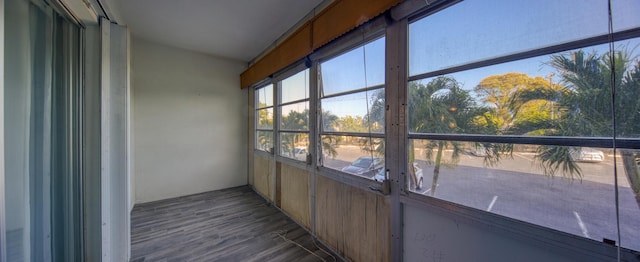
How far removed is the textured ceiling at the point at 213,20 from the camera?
7.19ft

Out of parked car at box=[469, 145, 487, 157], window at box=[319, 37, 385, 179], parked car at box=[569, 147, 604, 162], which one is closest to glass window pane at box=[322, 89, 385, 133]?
window at box=[319, 37, 385, 179]

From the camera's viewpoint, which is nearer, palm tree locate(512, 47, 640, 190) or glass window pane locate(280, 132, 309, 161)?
palm tree locate(512, 47, 640, 190)

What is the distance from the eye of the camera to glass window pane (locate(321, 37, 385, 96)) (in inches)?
64.0

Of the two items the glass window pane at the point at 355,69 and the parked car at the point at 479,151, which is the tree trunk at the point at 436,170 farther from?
the glass window pane at the point at 355,69

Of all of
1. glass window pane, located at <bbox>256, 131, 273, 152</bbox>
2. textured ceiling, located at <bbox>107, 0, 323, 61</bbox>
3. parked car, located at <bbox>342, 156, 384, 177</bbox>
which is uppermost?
textured ceiling, located at <bbox>107, 0, 323, 61</bbox>

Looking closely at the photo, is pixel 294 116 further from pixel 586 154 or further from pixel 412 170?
pixel 586 154

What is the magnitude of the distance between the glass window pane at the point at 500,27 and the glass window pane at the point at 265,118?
2.47 metres

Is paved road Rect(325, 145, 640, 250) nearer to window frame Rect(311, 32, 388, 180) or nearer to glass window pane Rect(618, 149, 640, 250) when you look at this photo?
glass window pane Rect(618, 149, 640, 250)

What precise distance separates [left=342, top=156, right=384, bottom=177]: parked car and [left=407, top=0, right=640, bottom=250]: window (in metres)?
0.36

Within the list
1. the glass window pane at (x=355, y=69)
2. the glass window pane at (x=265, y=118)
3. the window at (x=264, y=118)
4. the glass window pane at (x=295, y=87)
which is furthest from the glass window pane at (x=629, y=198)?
the glass window pane at (x=265, y=118)

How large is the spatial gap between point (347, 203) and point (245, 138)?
304 cm

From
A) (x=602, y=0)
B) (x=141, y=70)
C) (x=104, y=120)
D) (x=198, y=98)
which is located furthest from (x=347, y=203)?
(x=141, y=70)

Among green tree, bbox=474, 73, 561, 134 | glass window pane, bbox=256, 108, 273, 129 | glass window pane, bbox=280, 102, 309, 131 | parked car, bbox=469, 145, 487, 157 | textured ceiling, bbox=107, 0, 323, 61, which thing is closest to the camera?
green tree, bbox=474, 73, 561, 134

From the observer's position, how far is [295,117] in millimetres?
2707
